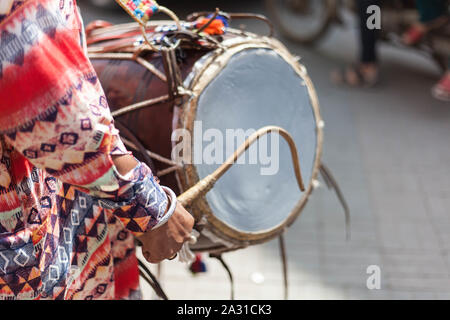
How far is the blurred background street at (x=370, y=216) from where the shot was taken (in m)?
2.25

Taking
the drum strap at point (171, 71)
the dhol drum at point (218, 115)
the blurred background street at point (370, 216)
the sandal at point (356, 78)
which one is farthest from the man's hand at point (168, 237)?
the sandal at point (356, 78)

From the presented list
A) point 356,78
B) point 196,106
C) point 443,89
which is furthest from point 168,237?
point 356,78

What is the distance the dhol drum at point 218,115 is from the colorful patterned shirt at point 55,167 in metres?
0.23

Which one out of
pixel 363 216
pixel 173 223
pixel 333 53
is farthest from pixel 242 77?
pixel 333 53

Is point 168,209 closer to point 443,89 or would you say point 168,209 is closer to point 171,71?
point 171,71

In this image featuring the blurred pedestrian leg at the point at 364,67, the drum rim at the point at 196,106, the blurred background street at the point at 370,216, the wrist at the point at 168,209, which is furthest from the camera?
the blurred pedestrian leg at the point at 364,67

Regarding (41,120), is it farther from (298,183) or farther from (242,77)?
(298,183)

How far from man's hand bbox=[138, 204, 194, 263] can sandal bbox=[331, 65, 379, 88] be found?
3.07 meters

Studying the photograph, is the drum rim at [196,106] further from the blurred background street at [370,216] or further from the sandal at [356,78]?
the sandal at [356,78]

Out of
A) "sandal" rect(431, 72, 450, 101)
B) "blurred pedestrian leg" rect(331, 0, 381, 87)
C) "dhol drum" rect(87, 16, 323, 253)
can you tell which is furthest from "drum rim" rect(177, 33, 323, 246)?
"blurred pedestrian leg" rect(331, 0, 381, 87)

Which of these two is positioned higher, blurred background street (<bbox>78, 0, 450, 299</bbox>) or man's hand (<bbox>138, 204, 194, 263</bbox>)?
man's hand (<bbox>138, 204, 194, 263</bbox>)

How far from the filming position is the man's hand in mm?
1063

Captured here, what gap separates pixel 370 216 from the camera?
105 inches

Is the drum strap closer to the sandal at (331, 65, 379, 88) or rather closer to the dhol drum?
the dhol drum
